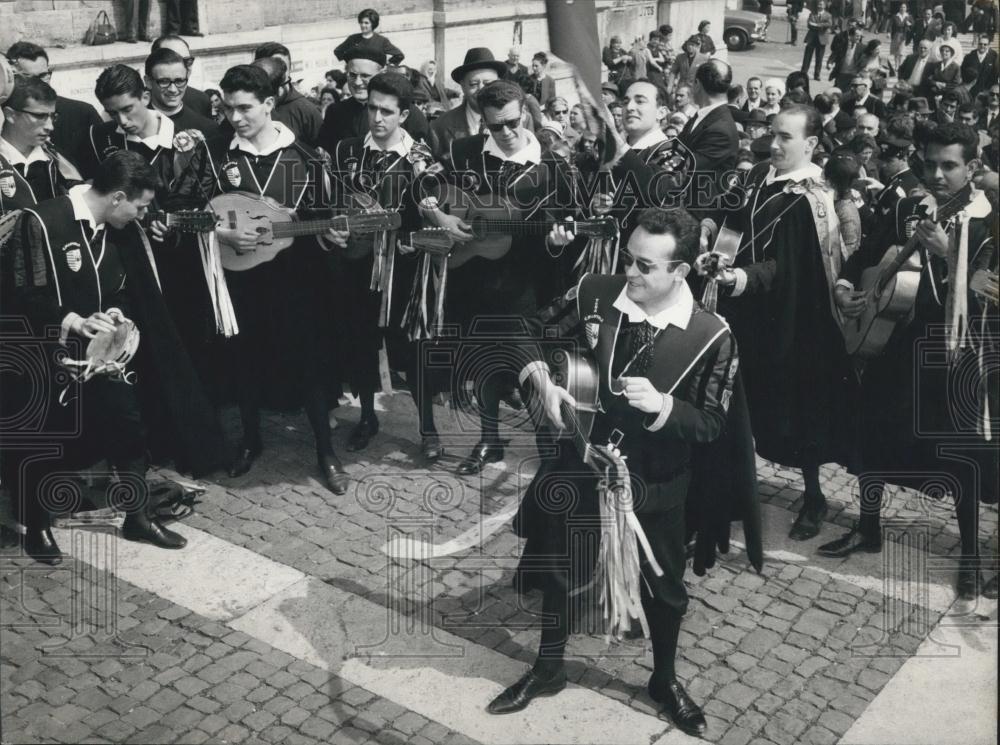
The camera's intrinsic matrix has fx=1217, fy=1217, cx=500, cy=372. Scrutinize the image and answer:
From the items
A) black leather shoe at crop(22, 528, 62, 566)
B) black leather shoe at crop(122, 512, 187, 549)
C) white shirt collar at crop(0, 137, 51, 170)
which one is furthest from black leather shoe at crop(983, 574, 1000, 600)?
white shirt collar at crop(0, 137, 51, 170)

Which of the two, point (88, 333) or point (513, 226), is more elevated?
point (513, 226)

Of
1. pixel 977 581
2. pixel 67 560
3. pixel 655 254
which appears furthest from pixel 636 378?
pixel 67 560

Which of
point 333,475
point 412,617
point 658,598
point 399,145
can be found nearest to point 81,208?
point 399,145

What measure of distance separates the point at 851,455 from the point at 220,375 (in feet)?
12.7

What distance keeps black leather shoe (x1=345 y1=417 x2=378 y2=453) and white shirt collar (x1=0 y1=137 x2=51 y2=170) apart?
2.54 m

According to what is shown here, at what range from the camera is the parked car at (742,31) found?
29.0 m

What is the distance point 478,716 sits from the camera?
530 cm

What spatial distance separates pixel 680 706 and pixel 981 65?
15.7m

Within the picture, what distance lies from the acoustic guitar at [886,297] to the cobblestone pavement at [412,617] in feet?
3.95

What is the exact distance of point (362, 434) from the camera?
8039mm

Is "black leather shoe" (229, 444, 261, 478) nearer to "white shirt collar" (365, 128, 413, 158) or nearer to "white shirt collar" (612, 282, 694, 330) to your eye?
"white shirt collar" (365, 128, 413, 158)

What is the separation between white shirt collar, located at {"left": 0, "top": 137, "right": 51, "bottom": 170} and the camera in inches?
273

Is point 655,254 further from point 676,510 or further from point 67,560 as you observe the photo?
point 67,560

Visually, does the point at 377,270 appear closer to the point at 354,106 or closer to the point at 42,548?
the point at 354,106
